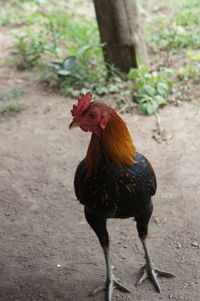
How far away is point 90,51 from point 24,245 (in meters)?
3.66

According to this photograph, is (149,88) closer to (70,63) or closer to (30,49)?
(70,63)

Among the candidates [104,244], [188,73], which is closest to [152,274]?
[104,244]

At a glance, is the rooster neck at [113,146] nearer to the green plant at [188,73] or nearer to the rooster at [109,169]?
the rooster at [109,169]

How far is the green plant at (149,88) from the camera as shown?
5.68 meters

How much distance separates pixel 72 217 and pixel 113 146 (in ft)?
5.28

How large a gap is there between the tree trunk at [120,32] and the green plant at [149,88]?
0.93 ft

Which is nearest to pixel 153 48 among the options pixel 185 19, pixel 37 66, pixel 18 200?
pixel 185 19

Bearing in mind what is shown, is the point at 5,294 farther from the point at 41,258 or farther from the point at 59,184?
the point at 59,184

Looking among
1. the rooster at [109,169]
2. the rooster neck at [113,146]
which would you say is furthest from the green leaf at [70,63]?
the rooster neck at [113,146]

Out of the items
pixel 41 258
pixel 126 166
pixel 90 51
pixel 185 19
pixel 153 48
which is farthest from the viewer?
pixel 185 19

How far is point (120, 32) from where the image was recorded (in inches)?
241

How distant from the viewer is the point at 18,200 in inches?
176

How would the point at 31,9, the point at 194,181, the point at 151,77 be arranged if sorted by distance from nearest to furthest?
the point at 194,181
the point at 151,77
the point at 31,9

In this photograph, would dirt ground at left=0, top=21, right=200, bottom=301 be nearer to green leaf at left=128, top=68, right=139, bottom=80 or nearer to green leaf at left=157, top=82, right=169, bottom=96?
green leaf at left=157, top=82, right=169, bottom=96
